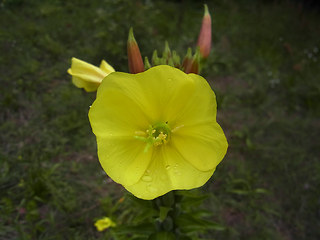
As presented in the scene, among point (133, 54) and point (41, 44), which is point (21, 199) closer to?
point (133, 54)

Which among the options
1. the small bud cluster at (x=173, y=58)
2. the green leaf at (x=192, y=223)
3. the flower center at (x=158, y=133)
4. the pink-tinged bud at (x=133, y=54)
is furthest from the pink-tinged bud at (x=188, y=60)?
the green leaf at (x=192, y=223)

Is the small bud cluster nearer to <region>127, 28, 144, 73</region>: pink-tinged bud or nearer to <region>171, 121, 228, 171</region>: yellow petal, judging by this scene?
<region>127, 28, 144, 73</region>: pink-tinged bud

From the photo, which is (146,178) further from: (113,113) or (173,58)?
(173,58)

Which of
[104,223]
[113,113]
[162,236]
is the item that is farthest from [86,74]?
[104,223]

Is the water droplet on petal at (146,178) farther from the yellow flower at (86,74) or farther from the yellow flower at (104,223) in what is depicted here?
the yellow flower at (104,223)

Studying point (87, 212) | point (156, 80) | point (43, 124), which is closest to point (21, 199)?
point (87, 212)

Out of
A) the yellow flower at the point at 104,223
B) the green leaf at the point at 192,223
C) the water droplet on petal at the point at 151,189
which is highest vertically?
the water droplet on petal at the point at 151,189
